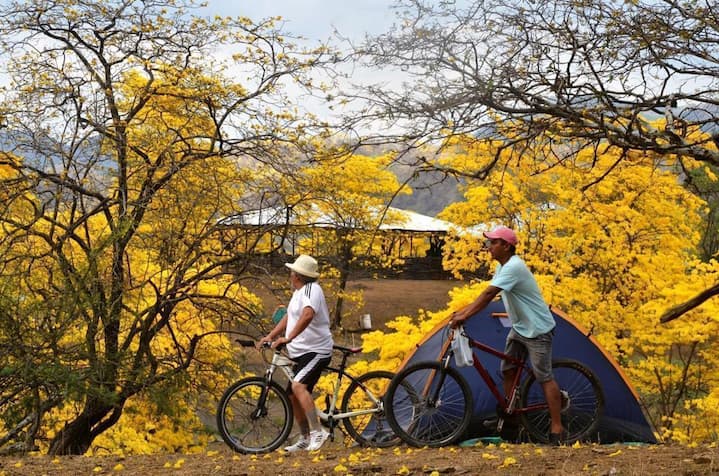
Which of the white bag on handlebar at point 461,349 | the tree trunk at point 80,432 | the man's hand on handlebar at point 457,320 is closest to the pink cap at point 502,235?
the man's hand on handlebar at point 457,320

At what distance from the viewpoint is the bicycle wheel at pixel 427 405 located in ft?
20.4

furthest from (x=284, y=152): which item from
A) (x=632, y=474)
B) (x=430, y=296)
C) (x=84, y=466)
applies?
(x=430, y=296)

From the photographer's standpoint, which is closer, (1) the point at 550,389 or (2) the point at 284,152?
(1) the point at 550,389

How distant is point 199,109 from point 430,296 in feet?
84.8

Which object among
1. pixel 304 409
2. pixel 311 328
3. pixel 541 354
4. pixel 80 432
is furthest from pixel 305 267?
pixel 80 432

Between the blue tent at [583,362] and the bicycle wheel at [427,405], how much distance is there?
1178 millimetres

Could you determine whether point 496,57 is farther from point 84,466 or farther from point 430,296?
point 430,296

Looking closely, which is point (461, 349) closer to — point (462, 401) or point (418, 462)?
point (462, 401)

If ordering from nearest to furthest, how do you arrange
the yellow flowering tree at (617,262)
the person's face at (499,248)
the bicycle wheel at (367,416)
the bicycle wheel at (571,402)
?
the person's face at (499,248) < the bicycle wheel at (367,416) < the bicycle wheel at (571,402) < the yellow flowering tree at (617,262)

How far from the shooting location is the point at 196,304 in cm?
1066

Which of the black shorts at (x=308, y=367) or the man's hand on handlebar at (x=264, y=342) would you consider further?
the man's hand on handlebar at (x=264, y=342)

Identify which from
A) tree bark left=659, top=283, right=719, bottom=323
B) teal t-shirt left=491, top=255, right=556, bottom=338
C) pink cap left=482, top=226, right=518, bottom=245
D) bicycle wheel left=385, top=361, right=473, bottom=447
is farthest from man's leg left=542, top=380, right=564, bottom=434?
pink cap left=482, top=226, right=518, bottom=245

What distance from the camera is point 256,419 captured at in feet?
20.6

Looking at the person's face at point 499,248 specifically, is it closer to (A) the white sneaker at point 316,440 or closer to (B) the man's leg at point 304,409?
(B) the man's leg at point 304,409
